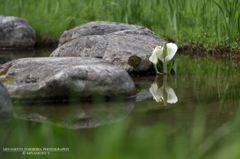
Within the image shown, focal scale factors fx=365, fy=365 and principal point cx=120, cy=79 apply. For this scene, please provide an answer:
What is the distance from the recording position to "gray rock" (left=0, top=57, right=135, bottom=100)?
3.41m

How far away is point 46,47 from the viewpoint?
10.3 meters

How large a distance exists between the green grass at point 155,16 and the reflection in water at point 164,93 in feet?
9.09

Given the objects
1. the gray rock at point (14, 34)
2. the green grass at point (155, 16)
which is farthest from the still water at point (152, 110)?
the gray rock at point (14, 34)

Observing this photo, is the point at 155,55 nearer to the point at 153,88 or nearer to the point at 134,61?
the point at 134,61

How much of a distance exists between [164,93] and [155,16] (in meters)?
5.62

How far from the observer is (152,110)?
3.10 m

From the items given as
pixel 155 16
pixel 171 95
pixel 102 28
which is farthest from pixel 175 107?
pixel 155 16

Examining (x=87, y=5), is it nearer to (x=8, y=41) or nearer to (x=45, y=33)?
(x=45, y=33)

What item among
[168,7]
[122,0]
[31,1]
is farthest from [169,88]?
[31,1]

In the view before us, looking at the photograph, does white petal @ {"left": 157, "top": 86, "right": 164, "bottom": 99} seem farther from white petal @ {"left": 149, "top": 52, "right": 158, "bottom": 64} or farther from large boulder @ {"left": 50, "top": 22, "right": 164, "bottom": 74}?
large boulder @ {"left": 50, "top": 22, "right": 164, "bottom": 74}

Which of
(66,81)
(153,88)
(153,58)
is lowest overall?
(153,88)

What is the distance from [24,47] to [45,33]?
2.54 ft

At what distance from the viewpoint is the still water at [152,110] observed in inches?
97.9

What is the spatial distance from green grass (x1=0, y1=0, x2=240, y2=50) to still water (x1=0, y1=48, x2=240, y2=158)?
2178 mm
